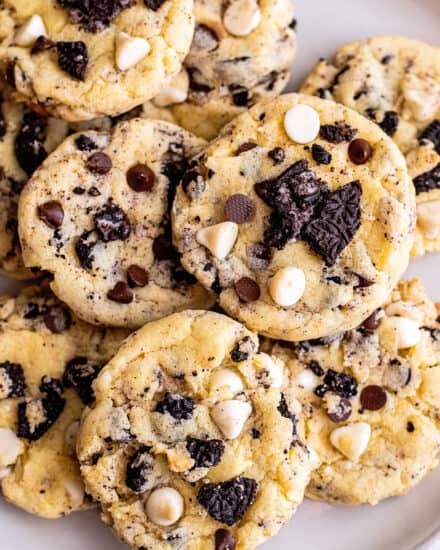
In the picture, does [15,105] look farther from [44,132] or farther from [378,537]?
[378,537]

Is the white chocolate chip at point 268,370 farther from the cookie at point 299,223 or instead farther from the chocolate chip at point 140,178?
the chocolate chip at point 140,178

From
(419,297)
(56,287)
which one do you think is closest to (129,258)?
(56,287)

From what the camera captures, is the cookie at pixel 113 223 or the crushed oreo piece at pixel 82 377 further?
the crushed oreo piece at pixel 82 377

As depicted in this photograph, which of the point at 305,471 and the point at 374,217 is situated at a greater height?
the point at 374,217

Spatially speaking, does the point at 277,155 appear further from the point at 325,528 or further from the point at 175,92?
the point at 325,528

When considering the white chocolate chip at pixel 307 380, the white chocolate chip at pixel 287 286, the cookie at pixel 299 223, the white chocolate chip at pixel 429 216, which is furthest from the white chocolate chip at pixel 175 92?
A: the white chocolate chip at pixel 307 380

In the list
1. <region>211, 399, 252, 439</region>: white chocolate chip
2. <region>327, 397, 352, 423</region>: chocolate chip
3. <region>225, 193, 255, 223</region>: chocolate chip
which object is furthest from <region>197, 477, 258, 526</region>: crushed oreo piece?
<region>225, 193, 255, 223</region>: chocolate chip

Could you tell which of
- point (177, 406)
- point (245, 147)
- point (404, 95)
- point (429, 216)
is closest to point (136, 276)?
point (177, 406)
